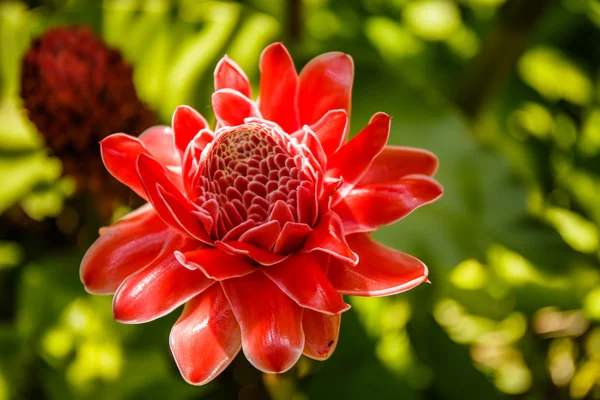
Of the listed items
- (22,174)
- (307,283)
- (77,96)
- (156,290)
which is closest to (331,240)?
(307,283)

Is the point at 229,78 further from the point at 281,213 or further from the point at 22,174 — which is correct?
the point at 22,174

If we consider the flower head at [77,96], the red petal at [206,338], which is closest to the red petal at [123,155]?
the red petal at [206,338]

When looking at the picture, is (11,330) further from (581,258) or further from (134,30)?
(581,258)

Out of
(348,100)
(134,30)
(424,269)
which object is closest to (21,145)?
(134,30)

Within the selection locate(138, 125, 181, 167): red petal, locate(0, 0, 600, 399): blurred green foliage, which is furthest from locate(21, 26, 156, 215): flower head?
locate(138, 125, 181, 167): red petal

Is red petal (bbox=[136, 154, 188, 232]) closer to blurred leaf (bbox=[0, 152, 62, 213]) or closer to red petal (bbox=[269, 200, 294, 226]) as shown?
red petal (bbox=[269, 200, 294, 226])

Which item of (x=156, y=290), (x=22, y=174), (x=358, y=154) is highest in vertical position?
(x=358, y=154)
